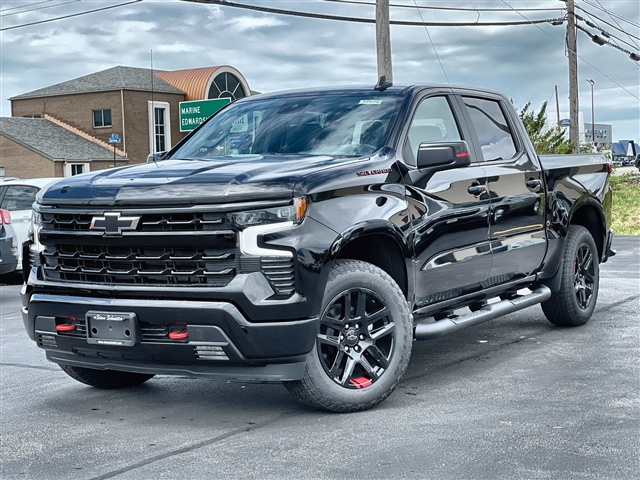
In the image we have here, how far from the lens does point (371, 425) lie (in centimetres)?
534

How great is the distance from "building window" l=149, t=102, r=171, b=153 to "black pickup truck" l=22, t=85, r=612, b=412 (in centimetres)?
5664

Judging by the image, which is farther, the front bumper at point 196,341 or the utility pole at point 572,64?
the utility pole at point 572,64

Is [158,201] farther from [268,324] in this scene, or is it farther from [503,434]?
[503,434]

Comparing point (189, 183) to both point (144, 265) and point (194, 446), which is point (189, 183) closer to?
point (144, 265)

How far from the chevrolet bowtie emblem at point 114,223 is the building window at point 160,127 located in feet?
191

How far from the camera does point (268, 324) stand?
5145mm

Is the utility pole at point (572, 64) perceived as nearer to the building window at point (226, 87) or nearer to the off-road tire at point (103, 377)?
the off-road tire at point (103, 377)

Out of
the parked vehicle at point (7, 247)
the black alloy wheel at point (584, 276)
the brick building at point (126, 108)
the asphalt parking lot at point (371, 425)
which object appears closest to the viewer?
the asphalt parking lot at point (371, 425)

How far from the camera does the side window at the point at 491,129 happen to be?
7289mm

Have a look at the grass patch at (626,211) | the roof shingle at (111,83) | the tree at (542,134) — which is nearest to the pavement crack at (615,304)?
the grass patch at (626,211)

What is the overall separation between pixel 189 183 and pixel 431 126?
2194 millimetres

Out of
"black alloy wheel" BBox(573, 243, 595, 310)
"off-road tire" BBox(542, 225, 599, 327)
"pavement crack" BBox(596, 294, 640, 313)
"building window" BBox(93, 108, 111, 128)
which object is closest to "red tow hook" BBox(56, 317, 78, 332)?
"off-road tire" BBox(542, 225, 599, 327)

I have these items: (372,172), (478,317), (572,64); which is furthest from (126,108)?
(372,172)

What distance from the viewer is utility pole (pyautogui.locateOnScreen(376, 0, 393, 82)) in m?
20.7
